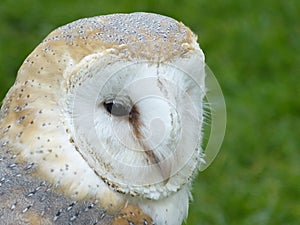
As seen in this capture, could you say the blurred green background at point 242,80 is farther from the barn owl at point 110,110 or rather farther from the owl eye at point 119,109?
the owl eye at point 119,109

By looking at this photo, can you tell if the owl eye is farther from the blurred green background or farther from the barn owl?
the blurred green background

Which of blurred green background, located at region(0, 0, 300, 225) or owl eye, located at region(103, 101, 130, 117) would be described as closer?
owl eye, located at region(103, 101, 130, 117)

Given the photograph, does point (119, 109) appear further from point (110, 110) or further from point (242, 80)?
point (242, 80)

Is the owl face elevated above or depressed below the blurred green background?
above

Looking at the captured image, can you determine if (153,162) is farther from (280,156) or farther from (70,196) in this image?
(280,156)

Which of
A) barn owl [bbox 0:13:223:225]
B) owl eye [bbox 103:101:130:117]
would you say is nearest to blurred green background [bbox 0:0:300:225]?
barn owl [bbox 0:13:223:225]

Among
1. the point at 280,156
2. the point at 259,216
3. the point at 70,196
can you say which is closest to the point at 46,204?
the point at 70,196

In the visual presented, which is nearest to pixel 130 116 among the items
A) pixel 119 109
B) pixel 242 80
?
pixel 119 109
